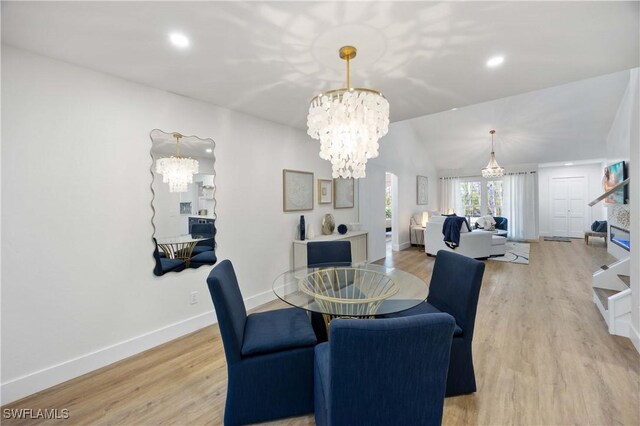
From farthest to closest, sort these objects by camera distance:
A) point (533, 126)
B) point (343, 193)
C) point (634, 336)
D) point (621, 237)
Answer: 1. point (533, 126)
2. point (343, 193)
3. point (621, 237)
4. point (634, 336)

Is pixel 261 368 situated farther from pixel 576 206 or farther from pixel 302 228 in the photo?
pixel 576 206

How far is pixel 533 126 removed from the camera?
6715mm

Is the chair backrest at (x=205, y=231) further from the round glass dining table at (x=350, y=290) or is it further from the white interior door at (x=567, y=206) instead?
the white interior door at (x=567, y=206)

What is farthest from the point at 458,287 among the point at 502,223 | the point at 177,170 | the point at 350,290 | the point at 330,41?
the point at 502,223

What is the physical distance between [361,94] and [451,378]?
6.34ft

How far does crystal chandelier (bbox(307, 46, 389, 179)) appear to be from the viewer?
1.69m

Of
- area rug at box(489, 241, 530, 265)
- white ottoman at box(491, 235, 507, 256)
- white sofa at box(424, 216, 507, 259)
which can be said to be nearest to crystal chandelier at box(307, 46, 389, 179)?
white sofa at box(424, 216, 507, 259)

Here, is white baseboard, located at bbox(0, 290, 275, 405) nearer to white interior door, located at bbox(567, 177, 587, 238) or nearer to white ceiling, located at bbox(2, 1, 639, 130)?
white ceiling, located at bbox(2, 1, 639, 130)

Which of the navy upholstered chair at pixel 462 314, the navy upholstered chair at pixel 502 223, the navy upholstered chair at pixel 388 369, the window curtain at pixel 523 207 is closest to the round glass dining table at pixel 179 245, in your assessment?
the navy upholstered chair at pixel 462 314

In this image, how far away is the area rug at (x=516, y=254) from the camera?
5.58 meters

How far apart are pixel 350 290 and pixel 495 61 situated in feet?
6.80

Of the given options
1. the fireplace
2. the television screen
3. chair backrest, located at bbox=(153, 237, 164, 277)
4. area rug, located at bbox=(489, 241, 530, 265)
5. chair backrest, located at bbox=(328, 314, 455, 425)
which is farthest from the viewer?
area rug, located at bbox=(489, 241, 530, 265)

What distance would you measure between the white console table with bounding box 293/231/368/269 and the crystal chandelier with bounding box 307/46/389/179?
199cm

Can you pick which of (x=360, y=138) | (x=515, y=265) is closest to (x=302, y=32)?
(x=360, y=138)
